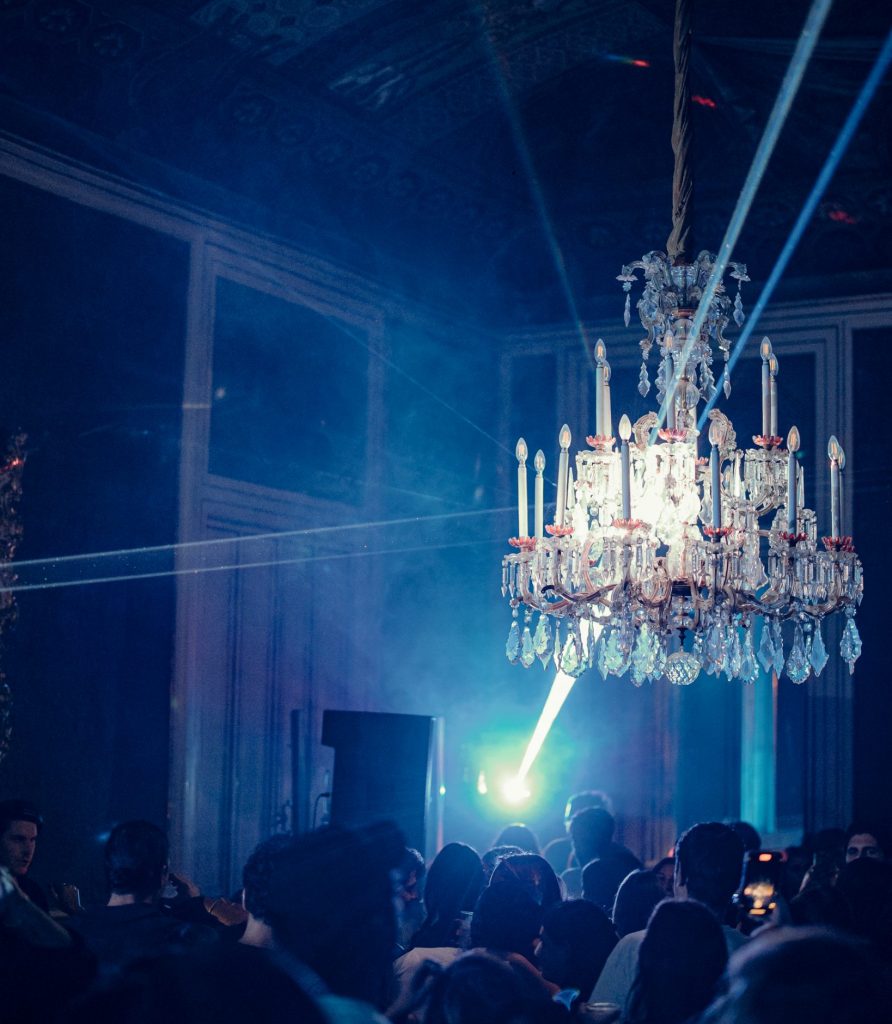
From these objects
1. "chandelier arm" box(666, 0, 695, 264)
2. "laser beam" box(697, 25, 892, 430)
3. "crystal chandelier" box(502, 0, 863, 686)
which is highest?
"laser beam" box(697, 25, 892, 430)

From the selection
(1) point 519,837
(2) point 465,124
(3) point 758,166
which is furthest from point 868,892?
(2) point 465,124

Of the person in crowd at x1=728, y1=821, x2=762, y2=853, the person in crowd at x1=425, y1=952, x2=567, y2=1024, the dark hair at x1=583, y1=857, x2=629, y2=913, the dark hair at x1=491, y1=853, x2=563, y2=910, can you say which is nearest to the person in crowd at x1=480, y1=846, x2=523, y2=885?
the dark hair at x1=583, y1=857, x2=629, y2=913

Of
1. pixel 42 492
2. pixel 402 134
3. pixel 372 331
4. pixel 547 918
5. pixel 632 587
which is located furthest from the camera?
pixel 372 331

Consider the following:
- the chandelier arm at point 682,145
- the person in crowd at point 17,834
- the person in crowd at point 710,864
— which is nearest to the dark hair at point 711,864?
the person in crowd at point 710,864

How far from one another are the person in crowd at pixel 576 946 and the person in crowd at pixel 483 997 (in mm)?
1514

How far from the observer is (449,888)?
15.1 ft

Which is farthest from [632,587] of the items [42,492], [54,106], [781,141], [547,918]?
[781,141]

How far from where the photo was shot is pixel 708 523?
5.29 meters

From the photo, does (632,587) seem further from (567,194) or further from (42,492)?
(567,194)

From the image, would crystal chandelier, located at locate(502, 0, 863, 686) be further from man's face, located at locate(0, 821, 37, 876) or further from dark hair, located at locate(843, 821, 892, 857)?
dark hair, located at locate(843, 821, 892, 857)

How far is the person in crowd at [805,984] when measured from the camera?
76.3 inches

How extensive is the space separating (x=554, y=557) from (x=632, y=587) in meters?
0.38

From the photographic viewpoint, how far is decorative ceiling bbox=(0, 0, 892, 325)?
6996 mm

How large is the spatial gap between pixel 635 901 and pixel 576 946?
0.52 meters
